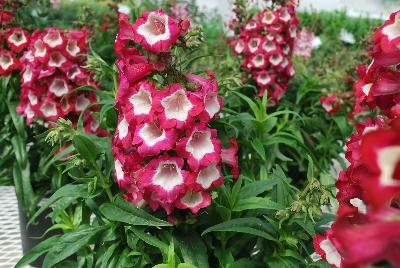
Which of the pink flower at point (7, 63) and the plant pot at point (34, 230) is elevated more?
the pink flower at point (7, 63)

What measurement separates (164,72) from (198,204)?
0.35 m

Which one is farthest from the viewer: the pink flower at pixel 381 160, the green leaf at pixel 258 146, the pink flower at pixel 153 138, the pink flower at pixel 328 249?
the green leaf at pixel 258 146

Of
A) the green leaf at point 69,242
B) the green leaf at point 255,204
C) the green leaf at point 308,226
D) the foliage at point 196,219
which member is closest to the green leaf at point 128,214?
the foliage at point 196,219

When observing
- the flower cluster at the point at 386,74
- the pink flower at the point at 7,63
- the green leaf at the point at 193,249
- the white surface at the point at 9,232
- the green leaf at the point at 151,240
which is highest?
the flower cluster at the point at 386,74

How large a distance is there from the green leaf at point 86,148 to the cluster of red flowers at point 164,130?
0.16 metres

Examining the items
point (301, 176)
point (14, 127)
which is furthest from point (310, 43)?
point (14, 127)

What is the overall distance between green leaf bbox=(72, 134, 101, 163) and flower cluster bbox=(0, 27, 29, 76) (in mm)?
1007

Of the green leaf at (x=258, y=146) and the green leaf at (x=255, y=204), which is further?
the green leaf at (x=258, y=146)

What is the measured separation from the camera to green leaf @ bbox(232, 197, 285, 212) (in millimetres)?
1462

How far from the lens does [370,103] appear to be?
105 centimetres

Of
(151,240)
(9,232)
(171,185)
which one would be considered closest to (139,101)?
(171,185)

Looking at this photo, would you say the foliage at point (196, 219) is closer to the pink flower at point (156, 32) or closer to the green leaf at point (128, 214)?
the green leaf at point (128, 214)

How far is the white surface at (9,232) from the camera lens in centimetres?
255

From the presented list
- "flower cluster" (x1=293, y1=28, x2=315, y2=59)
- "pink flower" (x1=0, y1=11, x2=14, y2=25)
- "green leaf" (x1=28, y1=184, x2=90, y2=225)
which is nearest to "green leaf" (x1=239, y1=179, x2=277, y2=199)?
"green leaf" (x1=28, y1=184, x2=90, y2=225)
